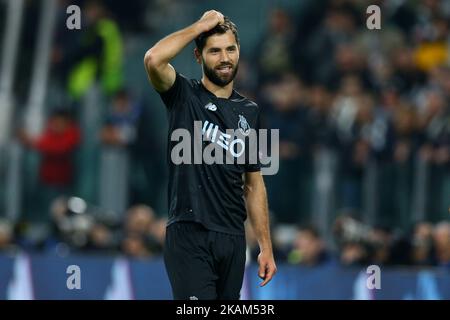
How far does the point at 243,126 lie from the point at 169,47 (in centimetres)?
60

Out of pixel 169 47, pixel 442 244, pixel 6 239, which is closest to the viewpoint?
pixel 169 47

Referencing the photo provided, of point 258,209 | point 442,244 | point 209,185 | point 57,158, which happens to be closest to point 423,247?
point 442,244

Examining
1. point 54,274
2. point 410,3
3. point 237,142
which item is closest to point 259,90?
point 410,3

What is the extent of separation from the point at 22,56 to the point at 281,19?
107 inches

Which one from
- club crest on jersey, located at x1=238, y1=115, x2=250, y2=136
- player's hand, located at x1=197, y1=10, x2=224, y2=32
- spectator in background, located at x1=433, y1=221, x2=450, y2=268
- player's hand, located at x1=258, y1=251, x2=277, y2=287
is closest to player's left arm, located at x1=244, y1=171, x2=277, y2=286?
player's hand, located at x1=258, y1=251, x2=277, y2=287

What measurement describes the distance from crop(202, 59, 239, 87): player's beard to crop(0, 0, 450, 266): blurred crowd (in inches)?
175

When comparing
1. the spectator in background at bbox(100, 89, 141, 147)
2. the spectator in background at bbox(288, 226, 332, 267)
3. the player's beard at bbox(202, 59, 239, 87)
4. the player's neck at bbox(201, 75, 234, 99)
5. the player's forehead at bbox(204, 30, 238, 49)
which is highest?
the spectator in background at bbox(100, 89, 141, 147)

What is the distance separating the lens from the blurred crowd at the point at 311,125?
1088 centimetres

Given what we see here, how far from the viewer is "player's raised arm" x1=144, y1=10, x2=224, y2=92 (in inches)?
233

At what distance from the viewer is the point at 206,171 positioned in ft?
20.2

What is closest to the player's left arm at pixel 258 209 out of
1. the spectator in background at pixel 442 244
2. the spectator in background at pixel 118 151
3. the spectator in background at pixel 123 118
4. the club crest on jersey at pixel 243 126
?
the club crest on jersey at pixel 243 126

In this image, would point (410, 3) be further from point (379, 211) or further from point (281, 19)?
point (379, 211)

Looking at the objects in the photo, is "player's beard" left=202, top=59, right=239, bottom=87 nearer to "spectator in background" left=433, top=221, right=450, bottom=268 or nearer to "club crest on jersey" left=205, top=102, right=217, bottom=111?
"club crest on jersey" left=205, top=102, right=217, bottom=111

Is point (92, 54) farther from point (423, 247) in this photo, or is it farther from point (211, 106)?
point (211, 106)
